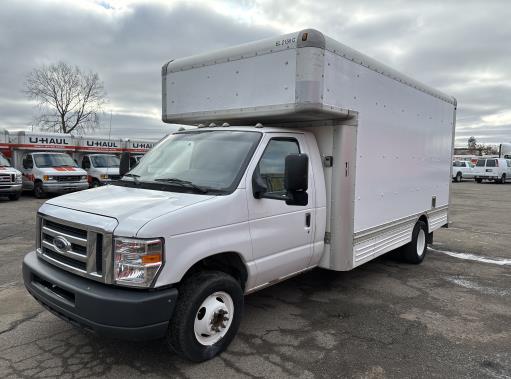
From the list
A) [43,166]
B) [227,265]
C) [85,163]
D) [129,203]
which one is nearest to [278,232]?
[227,265]

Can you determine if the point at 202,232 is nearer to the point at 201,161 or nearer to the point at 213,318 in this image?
the point at 213,318

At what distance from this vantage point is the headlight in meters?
3.12

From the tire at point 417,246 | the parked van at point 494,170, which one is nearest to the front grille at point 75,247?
the tire at point 417,246

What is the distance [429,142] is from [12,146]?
61.0ft

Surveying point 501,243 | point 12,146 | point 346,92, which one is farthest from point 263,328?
point 12,146

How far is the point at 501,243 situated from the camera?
9.45 metres

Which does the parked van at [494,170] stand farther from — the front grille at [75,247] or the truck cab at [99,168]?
the front grille at [75,247]

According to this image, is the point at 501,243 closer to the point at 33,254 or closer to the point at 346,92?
the point at 346,92

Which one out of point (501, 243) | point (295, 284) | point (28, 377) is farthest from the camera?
point (501, 243)

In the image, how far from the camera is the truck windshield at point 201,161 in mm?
3949

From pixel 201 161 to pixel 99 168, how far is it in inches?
698

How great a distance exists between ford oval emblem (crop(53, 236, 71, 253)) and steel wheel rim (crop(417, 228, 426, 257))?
18.5ft

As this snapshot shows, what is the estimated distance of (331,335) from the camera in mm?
4297

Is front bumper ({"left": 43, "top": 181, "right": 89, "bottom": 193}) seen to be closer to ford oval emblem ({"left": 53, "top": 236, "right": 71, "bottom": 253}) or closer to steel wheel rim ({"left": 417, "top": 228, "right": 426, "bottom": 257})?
steel wheel rim ({"left": 417, "top": 228, "right": 426, "bottom": 257})
